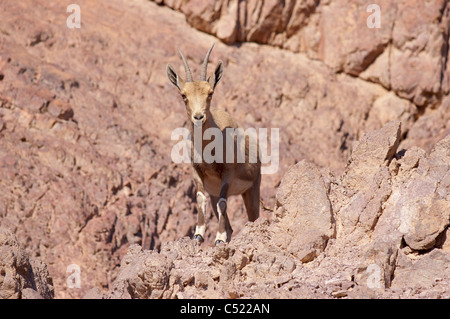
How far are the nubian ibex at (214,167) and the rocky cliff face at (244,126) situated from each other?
1121 millimetres

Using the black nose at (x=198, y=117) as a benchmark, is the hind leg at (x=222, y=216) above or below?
below

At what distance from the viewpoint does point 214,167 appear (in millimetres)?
11891

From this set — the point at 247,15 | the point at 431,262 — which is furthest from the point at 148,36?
the point at 431,262

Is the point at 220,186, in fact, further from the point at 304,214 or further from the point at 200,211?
the point at 304,214

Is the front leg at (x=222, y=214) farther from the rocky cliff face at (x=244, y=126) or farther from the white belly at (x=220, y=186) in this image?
the rocky cliff face at (x=244, y=126)

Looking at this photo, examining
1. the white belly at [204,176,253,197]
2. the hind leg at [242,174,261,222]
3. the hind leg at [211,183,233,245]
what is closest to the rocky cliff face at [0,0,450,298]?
the hind leg at [211,183,233,245]

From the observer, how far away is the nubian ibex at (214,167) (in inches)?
→ 443

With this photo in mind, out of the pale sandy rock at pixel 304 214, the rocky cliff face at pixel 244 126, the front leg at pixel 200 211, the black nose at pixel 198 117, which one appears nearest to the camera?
the rocky cliff face at pixel 244 126

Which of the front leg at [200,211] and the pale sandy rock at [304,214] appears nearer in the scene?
the pale sandy rock at [304,214]

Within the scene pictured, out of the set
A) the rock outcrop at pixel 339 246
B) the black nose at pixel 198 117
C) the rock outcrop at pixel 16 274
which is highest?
the black nose at pixel 198 117

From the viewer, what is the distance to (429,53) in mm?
20016

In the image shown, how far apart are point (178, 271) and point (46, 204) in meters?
7.11

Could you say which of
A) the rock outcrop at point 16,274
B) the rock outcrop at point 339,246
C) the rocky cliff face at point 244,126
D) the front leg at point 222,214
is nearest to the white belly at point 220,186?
the front leg at point 222,214

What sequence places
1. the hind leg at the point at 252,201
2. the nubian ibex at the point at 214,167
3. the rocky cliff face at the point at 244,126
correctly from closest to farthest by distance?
the rocky cliff face at the point at 244,126, the nubian ibex at the point at 214,167, the hind leg at the point at 252,201
